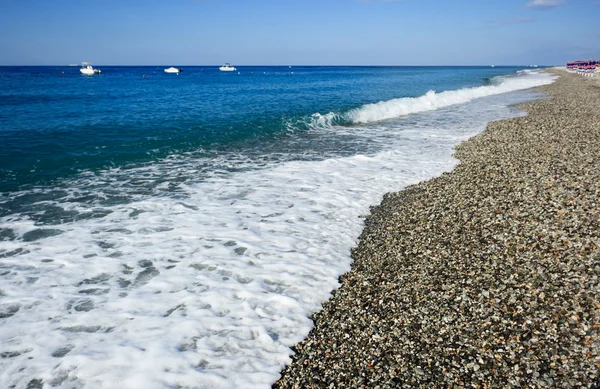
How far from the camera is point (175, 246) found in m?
7.88

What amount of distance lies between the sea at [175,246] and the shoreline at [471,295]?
67cm

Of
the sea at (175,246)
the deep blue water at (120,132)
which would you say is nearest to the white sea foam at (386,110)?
the deep blue water at (120,132)

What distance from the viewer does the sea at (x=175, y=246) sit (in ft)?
15.9

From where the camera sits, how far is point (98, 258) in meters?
7.38

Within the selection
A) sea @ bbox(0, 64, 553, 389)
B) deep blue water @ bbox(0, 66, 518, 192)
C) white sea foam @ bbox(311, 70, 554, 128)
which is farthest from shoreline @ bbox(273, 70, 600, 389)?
white sea foam @ bbox(311, 70, 554, 128)

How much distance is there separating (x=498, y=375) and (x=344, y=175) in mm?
9505

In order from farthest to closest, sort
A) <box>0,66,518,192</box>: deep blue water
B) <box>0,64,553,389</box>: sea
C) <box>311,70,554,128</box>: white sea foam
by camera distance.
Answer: <box>311,70,554,128</box>: white sea foam < <box>0,66,518,192</box>: deep blue water < <box>0,64,553,389</box>: sea

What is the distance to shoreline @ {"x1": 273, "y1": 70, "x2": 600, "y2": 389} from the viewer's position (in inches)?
166

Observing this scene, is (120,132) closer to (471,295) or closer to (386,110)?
(386,110)

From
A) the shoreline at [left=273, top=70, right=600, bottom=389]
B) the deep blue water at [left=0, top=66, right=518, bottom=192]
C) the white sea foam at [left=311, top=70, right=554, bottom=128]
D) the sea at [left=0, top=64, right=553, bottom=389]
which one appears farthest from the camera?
the white sea foam at [left=311, top=70, right=554, bottom=128]

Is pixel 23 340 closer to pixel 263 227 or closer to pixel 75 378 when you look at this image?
pixel 75 378

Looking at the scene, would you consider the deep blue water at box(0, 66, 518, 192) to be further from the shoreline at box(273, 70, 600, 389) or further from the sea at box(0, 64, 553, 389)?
the shoreline at box(273, 70, 600, 389)

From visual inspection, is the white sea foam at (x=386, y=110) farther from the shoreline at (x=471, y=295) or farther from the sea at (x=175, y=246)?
the shoreline at (x=471, y=295)

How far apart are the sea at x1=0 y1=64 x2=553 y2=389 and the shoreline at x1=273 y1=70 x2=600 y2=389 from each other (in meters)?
0.67
